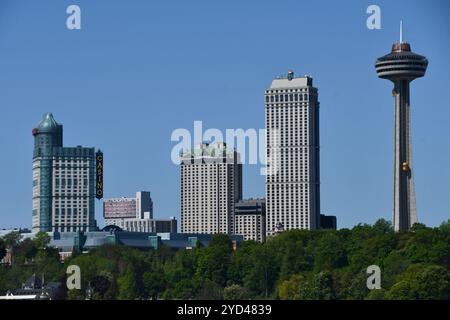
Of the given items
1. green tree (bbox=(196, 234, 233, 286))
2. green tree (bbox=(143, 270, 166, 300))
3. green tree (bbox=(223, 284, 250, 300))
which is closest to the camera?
green tree (bbox=(223, 284, 250, 300))

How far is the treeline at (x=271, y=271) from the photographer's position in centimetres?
16938

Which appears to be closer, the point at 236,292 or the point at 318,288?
the point at 318,288

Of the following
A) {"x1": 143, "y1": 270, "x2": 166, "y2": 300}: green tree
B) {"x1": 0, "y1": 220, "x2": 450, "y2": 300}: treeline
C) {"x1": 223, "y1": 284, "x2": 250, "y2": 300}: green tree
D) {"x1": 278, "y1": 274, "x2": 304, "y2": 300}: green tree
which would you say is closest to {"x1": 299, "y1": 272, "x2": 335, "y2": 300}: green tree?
{"x1": 0, "y1": 220, "x2": 450, "y2": 300}: treeline

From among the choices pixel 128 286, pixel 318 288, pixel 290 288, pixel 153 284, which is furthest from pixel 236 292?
pixel 318 288

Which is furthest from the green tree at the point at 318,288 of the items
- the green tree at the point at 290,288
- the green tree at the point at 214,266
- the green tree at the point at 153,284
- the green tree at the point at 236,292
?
the green tree at the point at 214,266

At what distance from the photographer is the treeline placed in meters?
169

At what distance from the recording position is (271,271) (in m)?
190

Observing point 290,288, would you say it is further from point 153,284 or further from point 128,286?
point 128,286

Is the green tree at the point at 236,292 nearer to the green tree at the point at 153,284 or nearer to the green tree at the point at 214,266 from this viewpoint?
the green tree at the point at 153,284

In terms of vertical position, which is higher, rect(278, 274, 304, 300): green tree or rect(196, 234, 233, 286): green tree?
rect(196, 234, 233, 286): green tree

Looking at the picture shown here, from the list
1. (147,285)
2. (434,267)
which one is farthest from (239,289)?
(434,267)

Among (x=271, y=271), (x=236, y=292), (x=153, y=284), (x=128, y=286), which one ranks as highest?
(x=271, y=271)

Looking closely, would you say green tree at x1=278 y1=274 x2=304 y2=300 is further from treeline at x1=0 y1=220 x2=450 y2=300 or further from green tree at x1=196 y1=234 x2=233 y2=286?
green tree at x1=196 y1=234 x2=233 y2=286

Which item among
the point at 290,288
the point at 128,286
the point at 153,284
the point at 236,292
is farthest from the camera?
the point at 153,284
